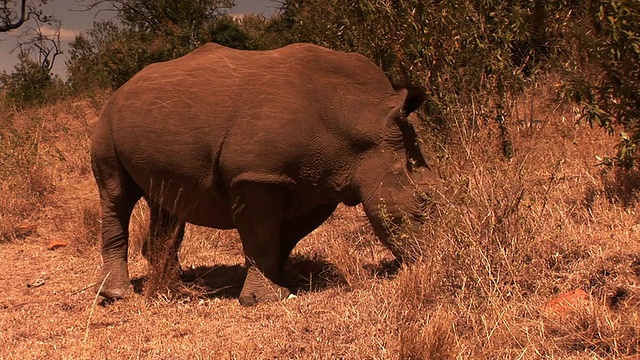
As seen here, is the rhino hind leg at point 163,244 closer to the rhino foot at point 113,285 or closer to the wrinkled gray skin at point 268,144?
the wrinkled gray skin at point 268,144

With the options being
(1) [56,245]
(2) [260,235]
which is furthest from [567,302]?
(1) [56,245]

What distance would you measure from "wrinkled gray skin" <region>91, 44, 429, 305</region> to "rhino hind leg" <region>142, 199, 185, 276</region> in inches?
1.7

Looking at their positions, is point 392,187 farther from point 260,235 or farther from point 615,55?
point 615,55

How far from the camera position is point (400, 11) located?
22.3ft

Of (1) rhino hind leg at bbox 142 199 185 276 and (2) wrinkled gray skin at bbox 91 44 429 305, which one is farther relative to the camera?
(1) rhino hind leg at bbox 142 199 185 276

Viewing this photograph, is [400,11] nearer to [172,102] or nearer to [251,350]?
[172,102]

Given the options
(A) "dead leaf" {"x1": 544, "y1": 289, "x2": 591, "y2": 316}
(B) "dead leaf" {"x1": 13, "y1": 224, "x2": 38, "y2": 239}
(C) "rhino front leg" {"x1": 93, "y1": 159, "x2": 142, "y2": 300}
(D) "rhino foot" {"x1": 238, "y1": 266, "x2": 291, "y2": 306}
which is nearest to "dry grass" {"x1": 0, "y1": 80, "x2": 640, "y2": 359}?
(A) "dead leaf" {"x1": 544, "y1": 289, "x2": 591, "y2": 316}

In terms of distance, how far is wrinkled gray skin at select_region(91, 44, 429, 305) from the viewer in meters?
4.82

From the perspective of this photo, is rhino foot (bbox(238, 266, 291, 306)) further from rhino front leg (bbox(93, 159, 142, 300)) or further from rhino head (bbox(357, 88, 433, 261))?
rhino front leg (bbox(93, 159, 142, 300))

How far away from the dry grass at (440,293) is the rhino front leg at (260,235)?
209mm

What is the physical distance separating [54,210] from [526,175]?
6.68 m

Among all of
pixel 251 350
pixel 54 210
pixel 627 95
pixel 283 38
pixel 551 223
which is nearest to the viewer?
pixel 251 350

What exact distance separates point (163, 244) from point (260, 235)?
91 cm

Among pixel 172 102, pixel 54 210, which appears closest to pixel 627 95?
pixel 172 102
